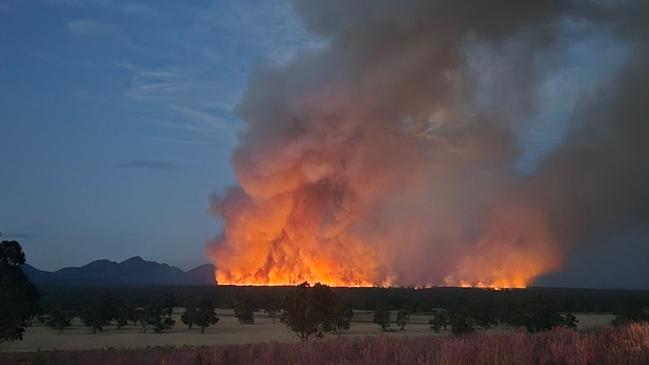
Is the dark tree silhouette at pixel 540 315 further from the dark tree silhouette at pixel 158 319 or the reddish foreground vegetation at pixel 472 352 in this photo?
the dark tree silhouette at pixel 158 319

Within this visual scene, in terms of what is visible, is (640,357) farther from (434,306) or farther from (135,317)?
(434,306)

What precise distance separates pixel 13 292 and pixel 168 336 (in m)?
29.0

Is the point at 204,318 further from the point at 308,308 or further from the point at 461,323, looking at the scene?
the point at 461,323

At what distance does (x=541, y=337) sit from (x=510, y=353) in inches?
148

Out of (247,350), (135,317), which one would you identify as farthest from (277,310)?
(247,350)

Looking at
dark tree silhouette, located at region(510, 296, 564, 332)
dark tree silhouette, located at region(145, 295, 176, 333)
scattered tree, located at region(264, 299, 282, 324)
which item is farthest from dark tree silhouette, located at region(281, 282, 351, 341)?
scattered tree, located at region(264, 299, 282, 324)

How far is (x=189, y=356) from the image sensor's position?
15.2 m

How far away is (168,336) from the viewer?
63.2 meters

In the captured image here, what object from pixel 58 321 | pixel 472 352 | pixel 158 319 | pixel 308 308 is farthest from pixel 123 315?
pixel 472 352

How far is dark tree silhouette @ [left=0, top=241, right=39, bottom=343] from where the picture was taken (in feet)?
117

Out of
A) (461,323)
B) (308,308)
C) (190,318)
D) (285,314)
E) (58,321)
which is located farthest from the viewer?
(190,318)

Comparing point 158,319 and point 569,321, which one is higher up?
point 569,321

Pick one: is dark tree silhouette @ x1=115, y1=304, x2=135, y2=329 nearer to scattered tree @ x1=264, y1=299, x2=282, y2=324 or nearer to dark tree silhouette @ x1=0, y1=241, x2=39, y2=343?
scattered tree @ x1=264, y1=299, x2=282, y2=324

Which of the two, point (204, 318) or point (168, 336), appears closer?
point (168, 336)
